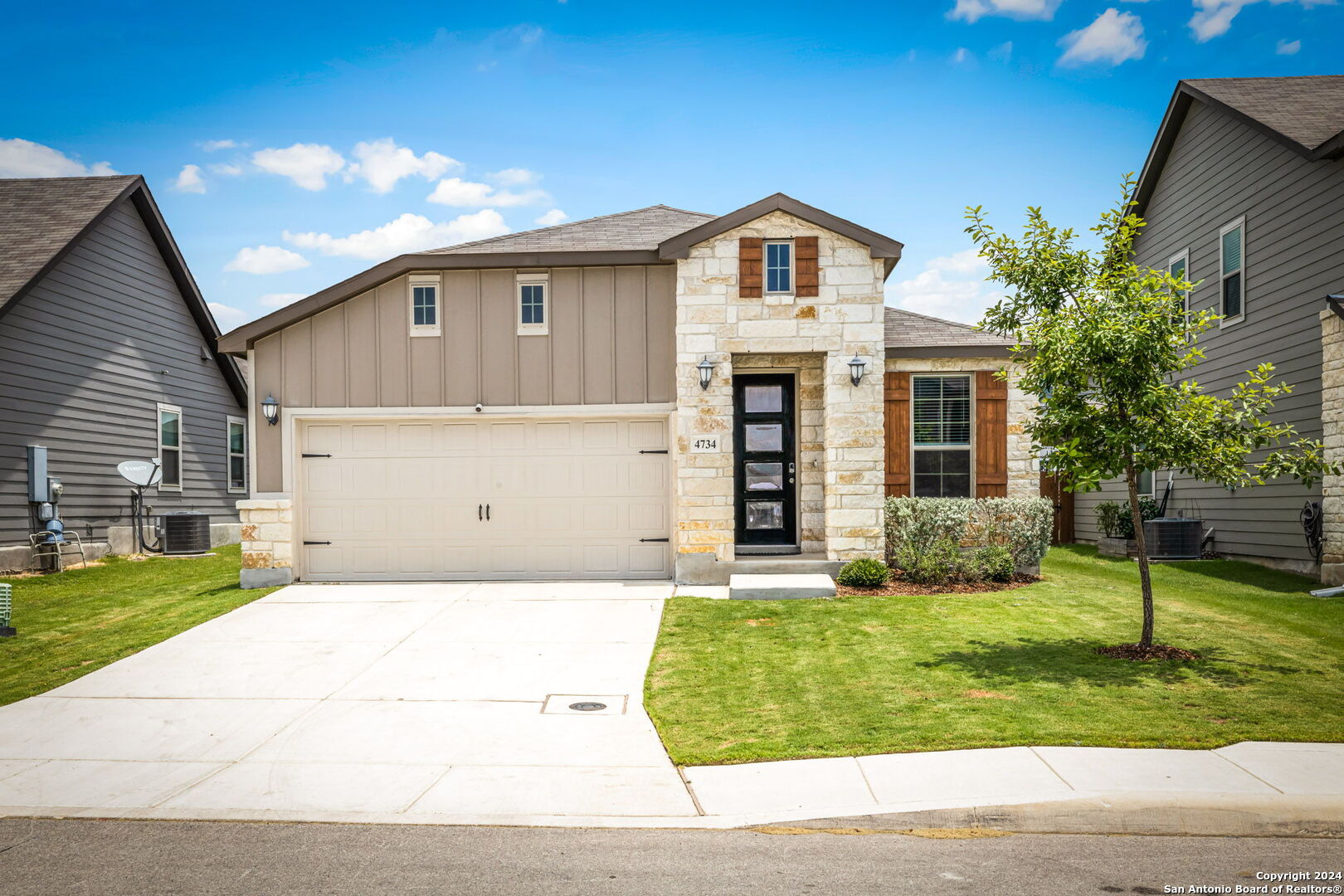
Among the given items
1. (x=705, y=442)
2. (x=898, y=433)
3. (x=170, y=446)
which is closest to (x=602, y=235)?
(x=705, y=442)

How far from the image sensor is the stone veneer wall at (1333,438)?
10.6 metres

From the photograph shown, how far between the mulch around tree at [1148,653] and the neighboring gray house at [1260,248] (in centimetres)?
469

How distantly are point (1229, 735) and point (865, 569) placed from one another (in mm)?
5744

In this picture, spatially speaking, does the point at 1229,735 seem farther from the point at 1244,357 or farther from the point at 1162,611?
the point at 1244,357

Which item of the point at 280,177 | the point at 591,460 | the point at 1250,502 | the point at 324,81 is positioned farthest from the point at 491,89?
the point at 1250,502

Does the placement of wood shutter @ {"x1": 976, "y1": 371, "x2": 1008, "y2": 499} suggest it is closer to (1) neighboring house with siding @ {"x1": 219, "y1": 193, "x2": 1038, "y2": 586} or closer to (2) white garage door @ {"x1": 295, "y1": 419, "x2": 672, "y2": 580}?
(1) neighboring house with siding @ {"x1": 219, "y1": 193, "x2": 1038, "y2": 586}

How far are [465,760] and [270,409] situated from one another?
812 cm

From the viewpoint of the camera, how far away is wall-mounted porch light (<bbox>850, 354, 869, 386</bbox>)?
11688 millimetres

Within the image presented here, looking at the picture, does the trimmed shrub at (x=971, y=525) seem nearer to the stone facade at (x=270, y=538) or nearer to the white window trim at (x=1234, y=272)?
the white window trim at (x=1234, y=272)

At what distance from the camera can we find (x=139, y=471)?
16750mm

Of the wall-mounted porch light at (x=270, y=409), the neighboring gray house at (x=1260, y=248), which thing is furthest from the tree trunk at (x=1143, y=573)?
the wall-mounted porch light at (x=270, y=409)

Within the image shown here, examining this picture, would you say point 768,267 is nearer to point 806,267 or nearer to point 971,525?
point 806,267

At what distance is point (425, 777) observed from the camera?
546 centimetres

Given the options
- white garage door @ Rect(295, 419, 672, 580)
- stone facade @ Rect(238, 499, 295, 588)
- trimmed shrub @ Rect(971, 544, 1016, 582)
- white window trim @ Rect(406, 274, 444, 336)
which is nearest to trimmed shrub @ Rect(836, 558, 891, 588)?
trimmed shrub @ Rect(971, 544, 1016, 582)
